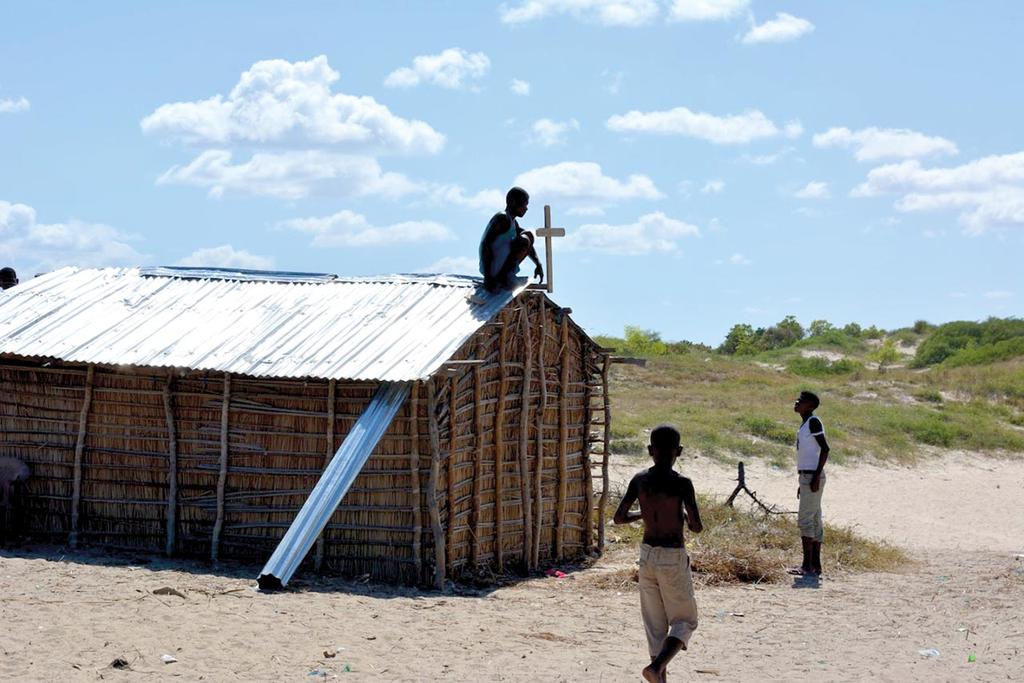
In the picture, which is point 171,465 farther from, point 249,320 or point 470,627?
point 470,627

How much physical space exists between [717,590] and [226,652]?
16.8 feet

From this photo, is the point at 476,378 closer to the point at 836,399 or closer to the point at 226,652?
the point at 226,652

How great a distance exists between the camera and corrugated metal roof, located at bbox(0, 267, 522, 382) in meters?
11.2

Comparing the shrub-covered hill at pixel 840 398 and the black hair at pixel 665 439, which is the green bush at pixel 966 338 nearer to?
the shrub-covered hill at pixel 840 398

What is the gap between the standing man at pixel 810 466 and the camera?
11812 millimetres

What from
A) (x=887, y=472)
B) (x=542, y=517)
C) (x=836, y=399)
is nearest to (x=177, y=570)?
(x=542, y=517)

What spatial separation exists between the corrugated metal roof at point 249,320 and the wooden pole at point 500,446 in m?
0.48

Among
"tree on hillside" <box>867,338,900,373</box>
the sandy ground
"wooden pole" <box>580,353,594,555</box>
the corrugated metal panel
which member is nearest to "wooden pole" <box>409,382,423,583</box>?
the corrugated metal panel

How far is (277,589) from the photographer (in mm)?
9977

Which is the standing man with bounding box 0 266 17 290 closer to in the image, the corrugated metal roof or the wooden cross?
the corrugated metal roof

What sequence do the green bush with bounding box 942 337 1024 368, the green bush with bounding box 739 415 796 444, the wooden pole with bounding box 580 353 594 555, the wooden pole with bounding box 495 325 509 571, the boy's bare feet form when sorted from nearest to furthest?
the boy's bare feet, the wooden pole with bounding box 495 325 509 571, the wooden pole with bounding box 580 353 594 555, the green bush with bounding box 739 415 796 444, the green bush with bounding box 942 337 1024 368

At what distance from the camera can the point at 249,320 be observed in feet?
40.9

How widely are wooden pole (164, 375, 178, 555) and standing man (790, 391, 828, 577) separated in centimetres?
582

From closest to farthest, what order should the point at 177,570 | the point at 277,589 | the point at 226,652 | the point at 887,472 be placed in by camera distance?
the point at 226,652 → the point at 277,589 → the point at 177,570 → the point at 887,472
